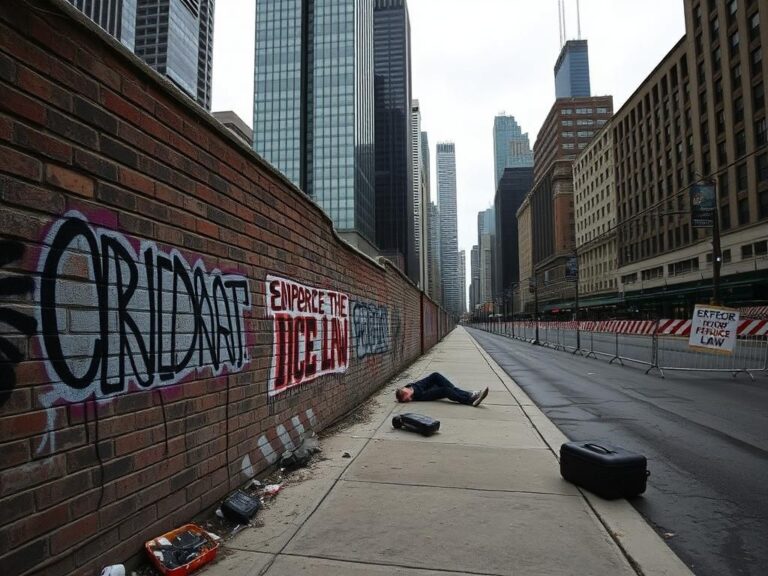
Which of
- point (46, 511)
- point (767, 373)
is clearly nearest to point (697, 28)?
point (767, 373)

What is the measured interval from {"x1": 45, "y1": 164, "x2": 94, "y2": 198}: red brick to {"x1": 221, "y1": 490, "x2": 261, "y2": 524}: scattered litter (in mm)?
2204

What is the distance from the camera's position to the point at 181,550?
283cm

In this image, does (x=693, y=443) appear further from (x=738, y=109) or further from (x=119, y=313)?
(x=738, y=109)

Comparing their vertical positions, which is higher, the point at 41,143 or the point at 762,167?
the point at 762,167

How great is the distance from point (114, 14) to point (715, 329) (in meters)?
90.0

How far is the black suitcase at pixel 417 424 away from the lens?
6184 millimetres

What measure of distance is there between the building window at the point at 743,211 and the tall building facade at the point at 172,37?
80.6 metres

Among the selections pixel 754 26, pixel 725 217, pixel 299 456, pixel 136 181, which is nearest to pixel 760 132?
pixel 725 217

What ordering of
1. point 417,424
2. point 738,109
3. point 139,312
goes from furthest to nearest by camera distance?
point 738,109 < point 417,424 < point 139,312

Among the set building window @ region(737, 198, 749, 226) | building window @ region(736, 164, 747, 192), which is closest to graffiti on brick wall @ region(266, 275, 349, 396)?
Result: building window @ region(737, 198, 749, 226)

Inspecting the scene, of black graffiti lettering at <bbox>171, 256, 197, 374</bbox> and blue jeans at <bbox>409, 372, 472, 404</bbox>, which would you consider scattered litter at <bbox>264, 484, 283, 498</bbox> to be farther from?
blue jeans at <bbox>409, 372, 472, 404</bbox>

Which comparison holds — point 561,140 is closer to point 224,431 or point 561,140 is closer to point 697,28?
point 697,28

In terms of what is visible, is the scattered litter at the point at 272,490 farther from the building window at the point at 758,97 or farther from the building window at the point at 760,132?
the building window at the point at 758,97

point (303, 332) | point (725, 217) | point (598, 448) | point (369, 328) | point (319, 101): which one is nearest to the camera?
point (598, 448)
